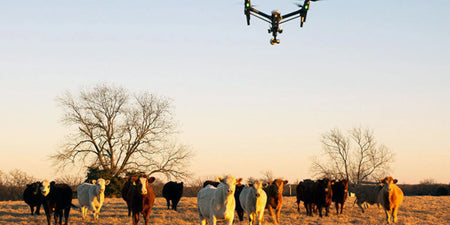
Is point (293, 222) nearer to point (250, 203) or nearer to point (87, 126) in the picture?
point (250, 203)

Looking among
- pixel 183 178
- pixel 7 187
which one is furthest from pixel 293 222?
pixel 7 187

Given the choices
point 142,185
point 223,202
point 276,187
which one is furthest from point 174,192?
point 223,202

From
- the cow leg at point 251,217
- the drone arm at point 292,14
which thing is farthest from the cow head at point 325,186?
the drone arm at point 292,14

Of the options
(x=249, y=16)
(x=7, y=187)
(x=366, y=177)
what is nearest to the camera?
(x=249, y=16)

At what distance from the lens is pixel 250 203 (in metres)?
18.8

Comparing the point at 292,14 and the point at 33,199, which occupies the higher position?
the point at 292,14

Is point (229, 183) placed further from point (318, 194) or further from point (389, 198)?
point (318, 194)

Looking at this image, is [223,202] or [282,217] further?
[282,217]

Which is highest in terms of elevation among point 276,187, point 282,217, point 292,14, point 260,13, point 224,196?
point 292,14

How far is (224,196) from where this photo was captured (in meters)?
14.9

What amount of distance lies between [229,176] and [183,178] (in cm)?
3637

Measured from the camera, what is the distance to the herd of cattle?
15.1 metres

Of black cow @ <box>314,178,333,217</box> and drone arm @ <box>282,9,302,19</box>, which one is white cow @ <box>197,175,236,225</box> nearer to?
black cow @ <box>314,178,333,217</box>

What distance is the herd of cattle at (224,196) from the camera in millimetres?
15102
